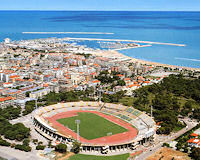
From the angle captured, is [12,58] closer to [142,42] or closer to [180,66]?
[180,66]

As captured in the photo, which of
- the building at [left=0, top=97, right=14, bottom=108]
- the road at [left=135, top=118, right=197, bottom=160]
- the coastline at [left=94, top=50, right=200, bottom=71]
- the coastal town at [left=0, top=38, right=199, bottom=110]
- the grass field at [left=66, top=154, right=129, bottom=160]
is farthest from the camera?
the coastline at [left=94, top=50, right=200, bottom=71]

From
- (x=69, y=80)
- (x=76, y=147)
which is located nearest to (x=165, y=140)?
(x=76, y=147)

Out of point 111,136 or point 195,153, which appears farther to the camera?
point 111,136

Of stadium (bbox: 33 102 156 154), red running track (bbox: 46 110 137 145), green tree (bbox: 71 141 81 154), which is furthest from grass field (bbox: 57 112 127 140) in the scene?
green tree (bbox: 71 141 81 154)

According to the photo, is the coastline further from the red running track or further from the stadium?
the red running track

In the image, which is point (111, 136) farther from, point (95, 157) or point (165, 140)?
point (165, 140)

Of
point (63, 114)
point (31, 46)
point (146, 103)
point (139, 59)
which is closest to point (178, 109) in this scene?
point (146, 103)

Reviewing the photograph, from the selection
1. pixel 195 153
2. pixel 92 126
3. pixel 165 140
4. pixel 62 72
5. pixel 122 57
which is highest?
pixel 122 57
